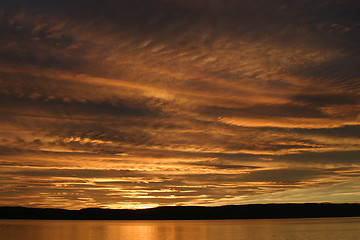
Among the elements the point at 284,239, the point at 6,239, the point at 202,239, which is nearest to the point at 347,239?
the point at 284,239

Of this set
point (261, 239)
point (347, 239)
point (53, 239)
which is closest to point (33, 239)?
point (53, 239)

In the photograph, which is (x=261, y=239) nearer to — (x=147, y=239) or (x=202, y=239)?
(x=202, y=239)

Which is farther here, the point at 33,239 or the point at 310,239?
the point at 33,239

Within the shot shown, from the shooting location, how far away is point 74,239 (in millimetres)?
106438

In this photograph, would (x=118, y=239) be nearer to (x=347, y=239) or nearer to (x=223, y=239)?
(x=223, y=239)

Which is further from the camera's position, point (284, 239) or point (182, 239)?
point (182, 239)

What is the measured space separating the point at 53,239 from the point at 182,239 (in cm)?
3766

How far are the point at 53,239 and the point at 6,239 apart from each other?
1272 cm

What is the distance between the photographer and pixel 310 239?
311 feet

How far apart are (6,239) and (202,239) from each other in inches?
2197

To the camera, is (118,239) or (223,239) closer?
(223,239)

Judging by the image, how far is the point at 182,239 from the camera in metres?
107

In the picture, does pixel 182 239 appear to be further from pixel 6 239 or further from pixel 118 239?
pixel 6 239

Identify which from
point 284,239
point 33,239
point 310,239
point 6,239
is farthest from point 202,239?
point 6,239
